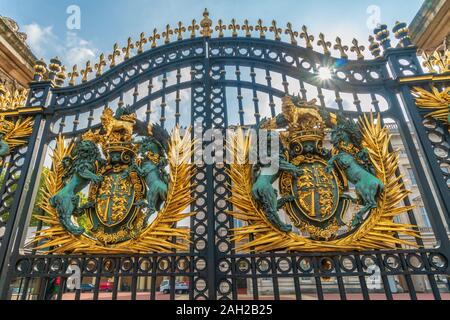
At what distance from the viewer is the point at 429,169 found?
3.29 meters

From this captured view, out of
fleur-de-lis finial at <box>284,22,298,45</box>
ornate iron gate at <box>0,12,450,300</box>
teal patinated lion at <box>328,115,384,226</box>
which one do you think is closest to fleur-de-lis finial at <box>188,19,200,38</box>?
ornate iron gate at <box>0,12,450,300</box>

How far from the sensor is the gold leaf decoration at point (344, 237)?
294 centimetres

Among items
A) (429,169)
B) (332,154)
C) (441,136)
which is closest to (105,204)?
(332,154)

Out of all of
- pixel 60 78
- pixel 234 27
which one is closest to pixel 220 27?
pixel 234 27

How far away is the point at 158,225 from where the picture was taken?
10.3ft

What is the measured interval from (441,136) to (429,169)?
606 millimetres

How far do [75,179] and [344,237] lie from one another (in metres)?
3.44

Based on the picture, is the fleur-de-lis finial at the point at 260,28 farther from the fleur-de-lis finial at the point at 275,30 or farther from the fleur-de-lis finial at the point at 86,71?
the fleur-de-lis finial at the point at 86,71

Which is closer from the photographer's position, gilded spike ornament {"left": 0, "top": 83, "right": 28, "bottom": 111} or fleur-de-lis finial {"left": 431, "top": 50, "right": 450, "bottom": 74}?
fleur-de-lis finial {"left": 431, "top": 50, "right": 450, "bottom": 74}

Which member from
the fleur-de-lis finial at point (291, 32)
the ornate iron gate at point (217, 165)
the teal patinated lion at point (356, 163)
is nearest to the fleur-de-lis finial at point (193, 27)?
the ornate iron gate at point (217, 165)

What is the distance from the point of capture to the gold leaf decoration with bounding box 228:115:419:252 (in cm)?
294

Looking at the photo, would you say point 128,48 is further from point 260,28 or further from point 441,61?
point 441,61

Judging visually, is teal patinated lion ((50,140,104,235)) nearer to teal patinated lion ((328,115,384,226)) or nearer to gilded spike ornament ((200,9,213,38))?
gilded spike ornament ((200,9,213,38))
